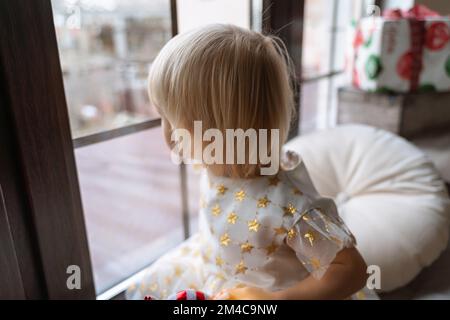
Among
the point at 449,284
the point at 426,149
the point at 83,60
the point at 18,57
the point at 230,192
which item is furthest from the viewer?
the point at 83,60

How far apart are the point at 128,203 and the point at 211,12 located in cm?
60

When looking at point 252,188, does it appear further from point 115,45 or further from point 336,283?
point 115,45

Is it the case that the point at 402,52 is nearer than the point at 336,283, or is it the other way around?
the point at 336,283

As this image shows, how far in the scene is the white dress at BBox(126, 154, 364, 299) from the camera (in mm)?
502

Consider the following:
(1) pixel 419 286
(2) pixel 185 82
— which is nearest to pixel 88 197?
(2) pixel 185 82

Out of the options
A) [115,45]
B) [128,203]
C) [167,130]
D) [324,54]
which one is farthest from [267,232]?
[324,54]

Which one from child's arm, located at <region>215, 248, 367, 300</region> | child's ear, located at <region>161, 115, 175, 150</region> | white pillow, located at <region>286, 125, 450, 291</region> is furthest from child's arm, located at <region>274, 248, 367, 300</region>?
child's ear, located at <region>161, 115, 175, 150</region>

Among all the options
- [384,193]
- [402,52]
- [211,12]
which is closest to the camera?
[211,12]

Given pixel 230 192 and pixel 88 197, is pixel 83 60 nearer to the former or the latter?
pixel 88 197

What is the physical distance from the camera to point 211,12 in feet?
2.06

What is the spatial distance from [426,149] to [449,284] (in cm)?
40

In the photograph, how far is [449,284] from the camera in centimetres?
66

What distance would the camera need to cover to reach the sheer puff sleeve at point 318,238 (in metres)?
0.50
